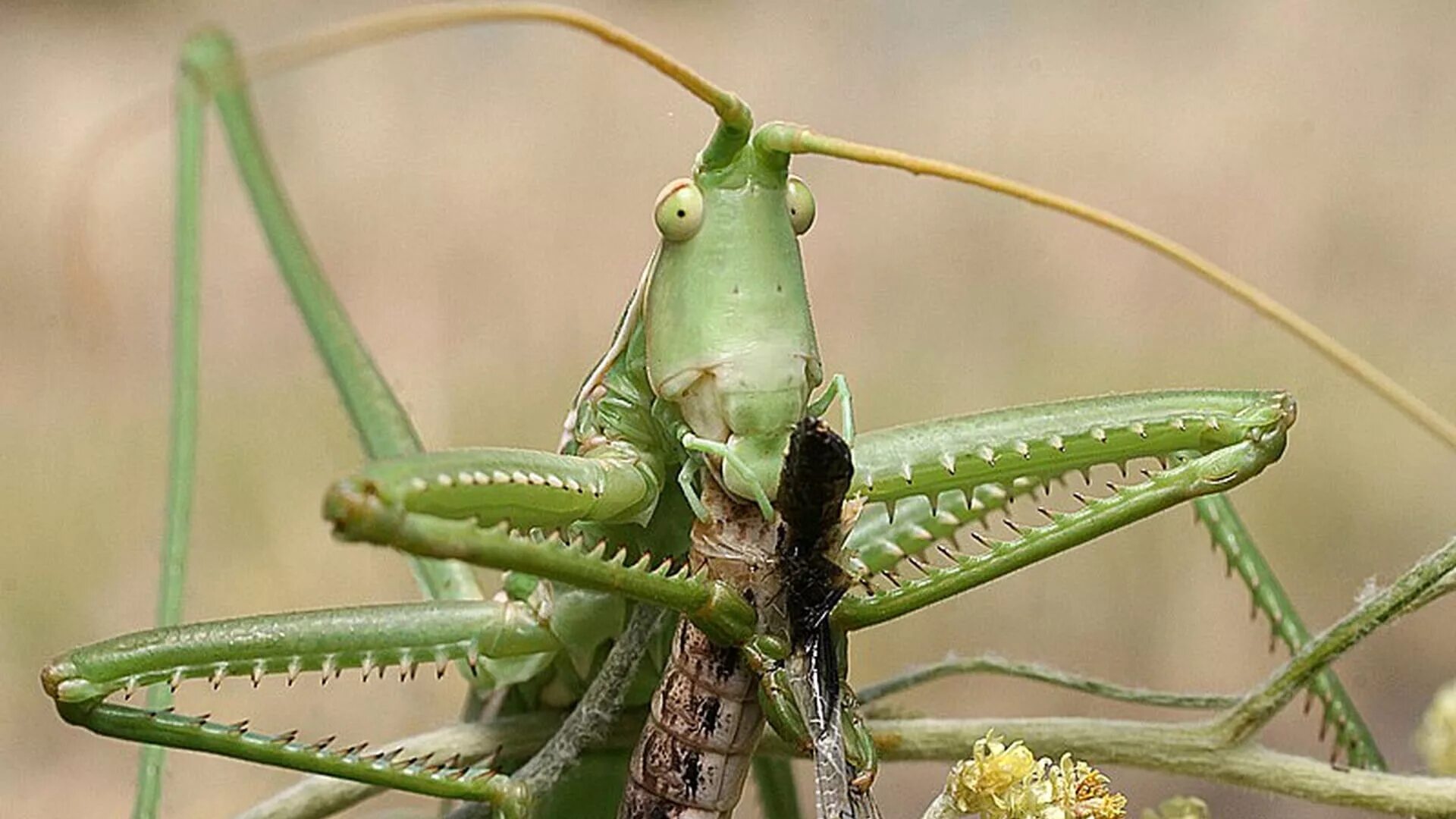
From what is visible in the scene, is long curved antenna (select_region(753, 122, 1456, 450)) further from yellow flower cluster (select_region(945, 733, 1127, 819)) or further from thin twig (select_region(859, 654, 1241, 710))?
yellow flower cluster (select_region(945, 733, 1127, 819))

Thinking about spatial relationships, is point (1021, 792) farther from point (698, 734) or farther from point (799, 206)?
point (799, 206)

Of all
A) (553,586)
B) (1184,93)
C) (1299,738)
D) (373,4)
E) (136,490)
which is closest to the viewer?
(553,586)

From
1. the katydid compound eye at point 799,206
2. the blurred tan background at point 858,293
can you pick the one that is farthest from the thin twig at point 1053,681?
the blurred tan background at point 858,293

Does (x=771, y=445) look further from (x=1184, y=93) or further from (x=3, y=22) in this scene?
(x=3, y=22)

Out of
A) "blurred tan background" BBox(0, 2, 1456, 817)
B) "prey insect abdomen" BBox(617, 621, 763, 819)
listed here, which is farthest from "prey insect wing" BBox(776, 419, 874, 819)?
"blurred tan background" BBox(0, 2, 1456, 817)

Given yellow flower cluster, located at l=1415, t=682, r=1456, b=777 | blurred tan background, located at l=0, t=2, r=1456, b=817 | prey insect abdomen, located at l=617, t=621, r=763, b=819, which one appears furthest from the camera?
blurred tan background, located at l=0, t=2, r=1456, b=817

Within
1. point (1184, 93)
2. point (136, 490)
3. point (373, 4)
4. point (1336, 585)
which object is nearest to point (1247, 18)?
point (1184, 93)
